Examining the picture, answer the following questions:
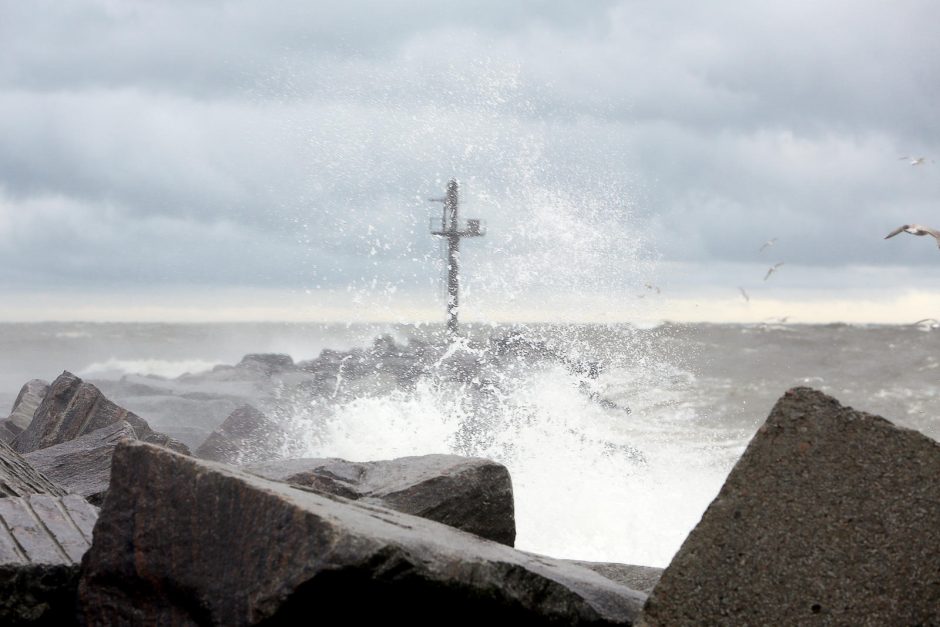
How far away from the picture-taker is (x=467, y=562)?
298 centimetres

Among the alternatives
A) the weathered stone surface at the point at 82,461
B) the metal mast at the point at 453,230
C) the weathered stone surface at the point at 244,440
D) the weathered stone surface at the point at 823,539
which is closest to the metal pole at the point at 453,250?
the metal mast at the point at 453,230

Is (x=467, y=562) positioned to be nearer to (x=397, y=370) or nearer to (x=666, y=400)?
(x=397, y=370)

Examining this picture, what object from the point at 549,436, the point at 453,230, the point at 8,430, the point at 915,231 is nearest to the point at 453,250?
the point at 453,230

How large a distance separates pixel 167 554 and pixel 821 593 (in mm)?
1876

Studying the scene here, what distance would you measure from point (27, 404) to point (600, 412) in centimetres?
915

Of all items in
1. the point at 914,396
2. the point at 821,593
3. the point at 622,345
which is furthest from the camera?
the point at 914,396

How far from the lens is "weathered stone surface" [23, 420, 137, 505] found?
18.0 ft

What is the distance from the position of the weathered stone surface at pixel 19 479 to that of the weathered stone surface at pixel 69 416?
2181 millimetres

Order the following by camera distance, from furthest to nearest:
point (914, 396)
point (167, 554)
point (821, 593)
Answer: point (914, 396) → point (167, 554) → point (821, 593)

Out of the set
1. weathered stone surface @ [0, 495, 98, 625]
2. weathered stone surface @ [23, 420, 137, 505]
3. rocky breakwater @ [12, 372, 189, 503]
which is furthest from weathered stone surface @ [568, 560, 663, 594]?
rocky breakwater @ [12, 372, 189, 503]

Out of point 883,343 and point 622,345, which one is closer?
point 622,345

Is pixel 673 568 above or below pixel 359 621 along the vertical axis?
above

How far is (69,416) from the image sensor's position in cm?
732

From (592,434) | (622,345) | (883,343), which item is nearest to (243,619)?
(592,434)
